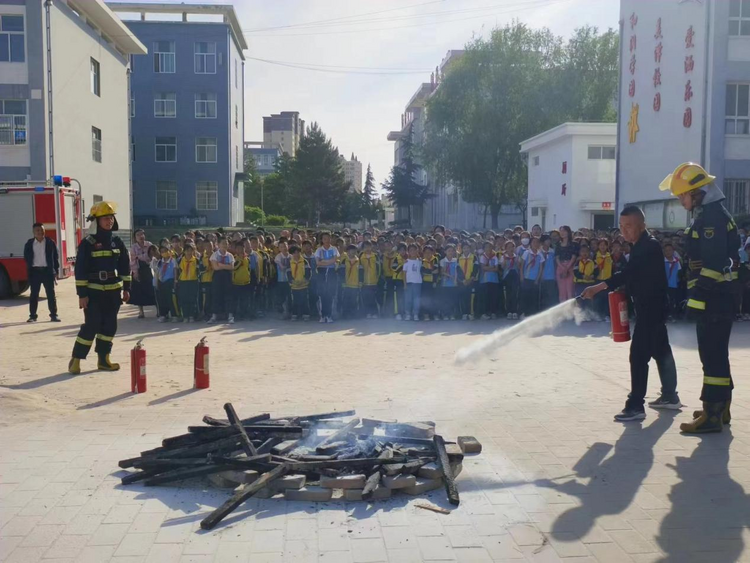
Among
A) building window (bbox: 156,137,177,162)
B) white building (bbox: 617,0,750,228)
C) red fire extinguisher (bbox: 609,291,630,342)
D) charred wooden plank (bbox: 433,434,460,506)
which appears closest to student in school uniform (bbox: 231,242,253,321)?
red fire extinguisher (bbox: 609,291,630,342)

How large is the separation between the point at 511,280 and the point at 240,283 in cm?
584

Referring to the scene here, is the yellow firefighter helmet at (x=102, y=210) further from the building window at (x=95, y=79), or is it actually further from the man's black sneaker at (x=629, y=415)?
the building window at (x=95, y=79)

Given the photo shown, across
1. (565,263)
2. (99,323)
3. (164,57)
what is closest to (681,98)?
(565,263)

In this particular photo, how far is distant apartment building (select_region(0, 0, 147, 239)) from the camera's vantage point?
24.9 m

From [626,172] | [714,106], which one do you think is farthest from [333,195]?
[714,106]

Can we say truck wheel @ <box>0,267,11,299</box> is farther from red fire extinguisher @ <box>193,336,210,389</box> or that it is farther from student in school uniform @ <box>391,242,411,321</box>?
red fire extinguisher @ <box>193,336,210,389</box>

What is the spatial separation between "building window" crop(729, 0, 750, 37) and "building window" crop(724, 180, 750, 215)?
524cm

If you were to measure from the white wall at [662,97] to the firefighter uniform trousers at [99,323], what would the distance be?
23147 millimetres

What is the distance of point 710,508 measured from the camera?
5.04 meters

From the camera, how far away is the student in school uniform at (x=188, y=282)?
589 inches

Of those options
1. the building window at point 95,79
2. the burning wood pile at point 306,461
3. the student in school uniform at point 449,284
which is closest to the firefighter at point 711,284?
the burning wood pile at point 306,461

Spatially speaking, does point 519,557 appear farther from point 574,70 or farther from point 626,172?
point 574,70

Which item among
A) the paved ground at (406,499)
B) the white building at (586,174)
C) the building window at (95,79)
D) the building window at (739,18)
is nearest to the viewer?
the paved ground at (406,499)

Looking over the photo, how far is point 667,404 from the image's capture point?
7723 mm
